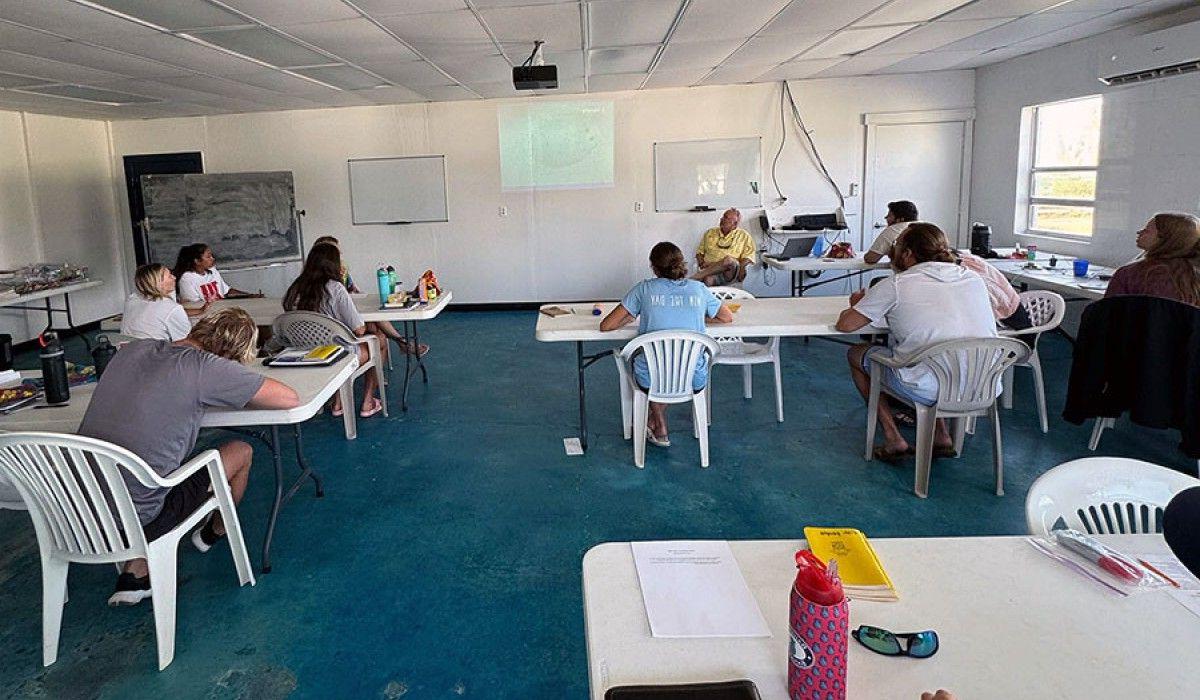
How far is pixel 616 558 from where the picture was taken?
1.34 meters

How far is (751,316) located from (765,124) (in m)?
4.71

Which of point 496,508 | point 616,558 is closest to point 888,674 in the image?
point 616,558

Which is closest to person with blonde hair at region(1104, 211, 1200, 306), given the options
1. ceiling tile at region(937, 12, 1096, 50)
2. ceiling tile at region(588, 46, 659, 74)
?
ceiling tile at region(937, 12, 1096, 50)

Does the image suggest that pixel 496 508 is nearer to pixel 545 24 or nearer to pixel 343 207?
pixel 545 24

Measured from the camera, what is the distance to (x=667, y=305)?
343cm

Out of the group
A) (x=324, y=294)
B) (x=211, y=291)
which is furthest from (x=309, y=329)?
(x=211, y=291)

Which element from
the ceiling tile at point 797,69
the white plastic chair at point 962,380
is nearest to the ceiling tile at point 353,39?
the ceiling tile at point 797,69

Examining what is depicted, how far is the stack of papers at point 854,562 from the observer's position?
1.21 meters

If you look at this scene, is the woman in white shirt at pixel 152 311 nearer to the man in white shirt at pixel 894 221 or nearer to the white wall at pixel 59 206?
the white wall at pixel 59 206

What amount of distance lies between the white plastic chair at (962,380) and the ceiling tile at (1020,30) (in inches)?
129

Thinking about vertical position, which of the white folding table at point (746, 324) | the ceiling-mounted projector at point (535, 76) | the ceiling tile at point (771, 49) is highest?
the ceiling tile at point (771, 49)

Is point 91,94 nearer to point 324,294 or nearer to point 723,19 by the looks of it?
point 324,294

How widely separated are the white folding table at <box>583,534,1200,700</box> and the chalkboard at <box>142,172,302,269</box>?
25.2 ft

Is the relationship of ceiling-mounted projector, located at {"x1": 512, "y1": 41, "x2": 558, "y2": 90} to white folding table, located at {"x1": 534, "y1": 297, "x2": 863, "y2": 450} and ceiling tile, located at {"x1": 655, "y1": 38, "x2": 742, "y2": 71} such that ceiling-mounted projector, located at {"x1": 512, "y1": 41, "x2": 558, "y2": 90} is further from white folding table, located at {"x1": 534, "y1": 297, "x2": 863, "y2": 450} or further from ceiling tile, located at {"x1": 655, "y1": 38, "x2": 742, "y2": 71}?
white folding table, located at {"x1": 534, "y1": 297, "x2": 863, "y2": 450}
